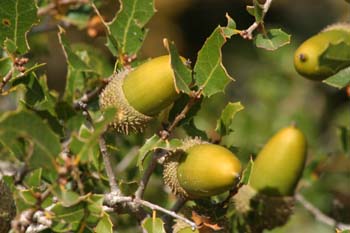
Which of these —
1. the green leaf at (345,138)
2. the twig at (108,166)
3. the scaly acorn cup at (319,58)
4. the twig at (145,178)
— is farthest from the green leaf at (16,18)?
the green leaf at (345,138)

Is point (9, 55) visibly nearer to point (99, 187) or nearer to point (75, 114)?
point (75, 114)

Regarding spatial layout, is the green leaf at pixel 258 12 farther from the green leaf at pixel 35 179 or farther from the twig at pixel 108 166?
the green leaf at pixel 35 179

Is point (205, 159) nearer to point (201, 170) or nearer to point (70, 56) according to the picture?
point (201, 170)

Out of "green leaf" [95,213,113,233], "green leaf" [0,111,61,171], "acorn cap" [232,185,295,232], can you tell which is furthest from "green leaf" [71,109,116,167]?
"acorn cap" [232,185,295,232]

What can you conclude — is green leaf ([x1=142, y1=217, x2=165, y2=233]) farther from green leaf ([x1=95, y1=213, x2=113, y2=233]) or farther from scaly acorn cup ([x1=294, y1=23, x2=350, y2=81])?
scaly acorn cup ([x1=294, y1=23, x2=350, y2=81])

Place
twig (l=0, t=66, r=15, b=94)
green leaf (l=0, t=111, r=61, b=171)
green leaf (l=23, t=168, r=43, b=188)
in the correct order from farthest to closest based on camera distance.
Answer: twig (l=0, t=66, r=15, b=94) → green leaf (l=23, t=168, r=43, b=188) → green leaf (l=0, t=111, r=61, b=171)

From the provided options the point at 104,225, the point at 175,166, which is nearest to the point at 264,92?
the point at 175,166

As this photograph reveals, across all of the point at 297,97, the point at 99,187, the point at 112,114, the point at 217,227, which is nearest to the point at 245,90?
the point at 297,97
